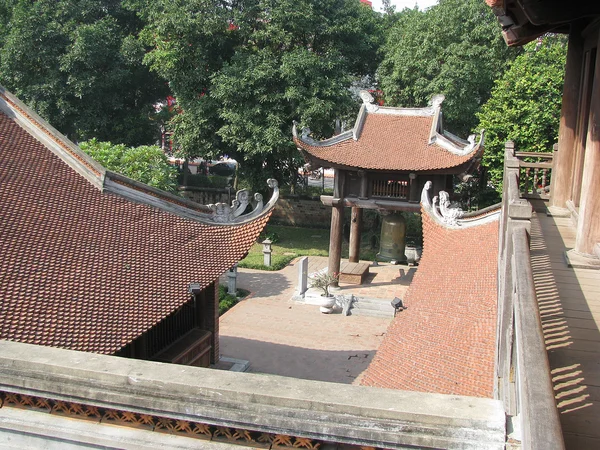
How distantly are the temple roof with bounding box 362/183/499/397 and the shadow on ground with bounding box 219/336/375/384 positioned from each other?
5303 mm

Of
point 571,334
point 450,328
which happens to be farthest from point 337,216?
point 571,334

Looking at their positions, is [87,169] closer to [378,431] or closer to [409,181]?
[378,431]

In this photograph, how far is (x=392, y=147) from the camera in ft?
67.1

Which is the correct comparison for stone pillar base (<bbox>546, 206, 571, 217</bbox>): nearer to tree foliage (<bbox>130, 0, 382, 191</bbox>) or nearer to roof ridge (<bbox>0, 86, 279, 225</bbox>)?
roof ridge (<bbox>0, 86, 279, 225</bbox>)

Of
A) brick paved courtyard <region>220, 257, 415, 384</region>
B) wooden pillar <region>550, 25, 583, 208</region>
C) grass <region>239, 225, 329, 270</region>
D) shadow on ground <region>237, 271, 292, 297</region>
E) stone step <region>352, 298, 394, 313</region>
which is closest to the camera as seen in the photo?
wooden pillar <region>550, 25, 583, 208</region>

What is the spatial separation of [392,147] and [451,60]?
267 inches

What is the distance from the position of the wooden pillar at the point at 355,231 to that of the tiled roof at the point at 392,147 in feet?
7.24

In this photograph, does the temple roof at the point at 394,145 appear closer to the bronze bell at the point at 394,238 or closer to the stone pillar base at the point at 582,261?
the bronze bell at the point at 394,238

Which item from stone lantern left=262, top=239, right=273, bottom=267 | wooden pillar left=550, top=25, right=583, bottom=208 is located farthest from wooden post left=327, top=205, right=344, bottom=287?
wooden pillar left=550, top=25, right=583, bottom=208

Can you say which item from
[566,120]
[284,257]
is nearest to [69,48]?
[284,257]

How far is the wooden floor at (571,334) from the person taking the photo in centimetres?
350

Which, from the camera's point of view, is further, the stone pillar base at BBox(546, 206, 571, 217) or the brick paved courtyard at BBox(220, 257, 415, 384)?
the brick paved courtyard at BBox(220, 257, 415, 384)

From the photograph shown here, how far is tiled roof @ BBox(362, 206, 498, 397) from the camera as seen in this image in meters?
6.55

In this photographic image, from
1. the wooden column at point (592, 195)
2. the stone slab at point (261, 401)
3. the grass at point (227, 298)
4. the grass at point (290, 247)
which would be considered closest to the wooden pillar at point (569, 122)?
the wooden column at point (592, 195)
